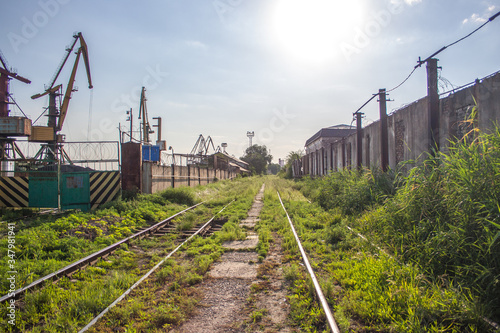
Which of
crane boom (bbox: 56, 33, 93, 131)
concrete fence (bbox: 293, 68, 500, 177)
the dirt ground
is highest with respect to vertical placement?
crane boom (bbox: 56, 33, 93, 131)

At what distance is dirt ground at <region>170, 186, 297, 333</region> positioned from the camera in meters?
3.09

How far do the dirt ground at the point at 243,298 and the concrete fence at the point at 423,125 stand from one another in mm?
3290

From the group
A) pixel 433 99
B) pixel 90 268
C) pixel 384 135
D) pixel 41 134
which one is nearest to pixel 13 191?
pixel 90 268

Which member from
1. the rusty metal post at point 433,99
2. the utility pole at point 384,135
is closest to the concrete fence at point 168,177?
the utility pole at point 384,135

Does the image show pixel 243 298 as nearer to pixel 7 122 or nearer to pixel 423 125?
pixel 423 125

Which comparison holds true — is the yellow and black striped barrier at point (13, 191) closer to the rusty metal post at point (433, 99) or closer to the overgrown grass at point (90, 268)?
the overgrown grass at point (90, 268)

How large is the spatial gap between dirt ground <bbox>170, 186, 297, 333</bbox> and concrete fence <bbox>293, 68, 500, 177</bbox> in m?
3.29

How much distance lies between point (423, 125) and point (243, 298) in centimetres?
639

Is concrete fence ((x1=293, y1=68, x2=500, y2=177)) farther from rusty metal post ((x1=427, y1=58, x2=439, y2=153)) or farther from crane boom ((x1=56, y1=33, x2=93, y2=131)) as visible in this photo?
crane boom ((x1=56, y1=33, x2=93, y2=131))

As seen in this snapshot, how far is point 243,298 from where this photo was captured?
3.78 metres

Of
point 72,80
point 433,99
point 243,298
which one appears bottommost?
point 243,298

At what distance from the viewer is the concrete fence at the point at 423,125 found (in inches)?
213

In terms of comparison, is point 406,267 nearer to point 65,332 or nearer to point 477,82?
point 65,332

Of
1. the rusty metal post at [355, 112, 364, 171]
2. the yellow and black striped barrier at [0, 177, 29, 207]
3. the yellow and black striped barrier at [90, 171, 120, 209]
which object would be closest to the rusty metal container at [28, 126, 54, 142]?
the yellow and black striped barrier at [0, 177, 29, 207]
